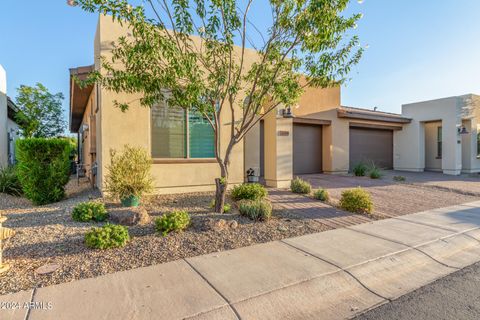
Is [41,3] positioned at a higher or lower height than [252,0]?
higher

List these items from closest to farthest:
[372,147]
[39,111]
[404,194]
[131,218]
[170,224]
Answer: [170,224]
[131,218]
[404,194]
[372,147]
[39,111]

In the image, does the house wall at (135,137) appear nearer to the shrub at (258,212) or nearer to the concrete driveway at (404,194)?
the shrub at (258,212)

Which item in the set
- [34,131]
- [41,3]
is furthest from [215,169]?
[34,131]

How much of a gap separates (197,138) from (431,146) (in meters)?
16.3

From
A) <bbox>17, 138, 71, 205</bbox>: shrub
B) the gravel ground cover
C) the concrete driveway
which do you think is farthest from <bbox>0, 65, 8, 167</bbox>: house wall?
the concrete driveway

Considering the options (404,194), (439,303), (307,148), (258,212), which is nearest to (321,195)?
(258,212)

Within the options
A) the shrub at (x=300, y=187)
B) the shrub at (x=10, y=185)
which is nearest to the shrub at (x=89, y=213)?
the shrub at (x=10, y=185)

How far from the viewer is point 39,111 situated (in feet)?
66.3

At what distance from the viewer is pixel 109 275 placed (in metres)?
3.27

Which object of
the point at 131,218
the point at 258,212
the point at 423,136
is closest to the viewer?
the point at 131,218

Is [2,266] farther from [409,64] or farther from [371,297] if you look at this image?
[409,64]

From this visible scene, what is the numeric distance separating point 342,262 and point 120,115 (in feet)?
21.6

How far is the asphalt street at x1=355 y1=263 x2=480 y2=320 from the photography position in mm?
2705

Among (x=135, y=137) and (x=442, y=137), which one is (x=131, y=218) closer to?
(x=135, y=137)
